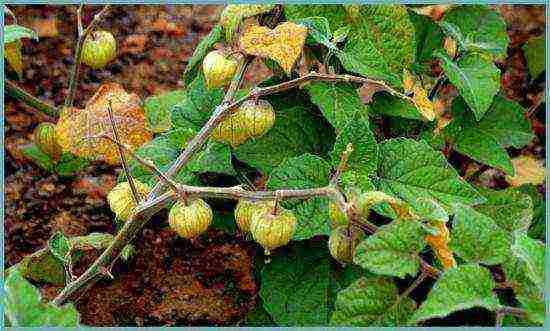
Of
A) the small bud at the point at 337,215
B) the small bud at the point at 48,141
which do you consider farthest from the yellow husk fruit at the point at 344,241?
the small bud at the point at 48,141

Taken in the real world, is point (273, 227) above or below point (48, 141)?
above

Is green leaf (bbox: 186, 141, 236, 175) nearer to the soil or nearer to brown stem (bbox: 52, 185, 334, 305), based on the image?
brown stem (bbox: 52, 185, 334, 305)

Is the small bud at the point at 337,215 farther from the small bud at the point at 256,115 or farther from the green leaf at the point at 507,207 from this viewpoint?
the green leaf at the point at 507,207

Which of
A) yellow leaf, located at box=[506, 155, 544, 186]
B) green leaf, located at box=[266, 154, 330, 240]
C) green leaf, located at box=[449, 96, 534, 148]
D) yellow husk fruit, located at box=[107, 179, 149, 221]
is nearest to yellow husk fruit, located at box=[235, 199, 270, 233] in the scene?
green leaf, located at box=[266, 154, 330, 240]

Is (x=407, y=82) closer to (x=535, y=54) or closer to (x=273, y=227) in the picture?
(x=273, y=227)

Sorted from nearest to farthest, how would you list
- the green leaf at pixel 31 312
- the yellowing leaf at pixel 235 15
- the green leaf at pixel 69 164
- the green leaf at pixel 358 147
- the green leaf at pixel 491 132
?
the green leaf at pixel 31 312 → the green leaf at pixel 358 147 → the yellowing leaf at pixel 235 15 → the green leaf at pixel 491 132 → the green leaf at pixel 69 164

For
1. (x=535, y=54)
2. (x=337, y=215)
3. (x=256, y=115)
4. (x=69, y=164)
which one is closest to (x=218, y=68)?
(x=256, y=115)
